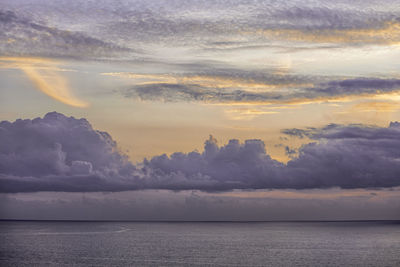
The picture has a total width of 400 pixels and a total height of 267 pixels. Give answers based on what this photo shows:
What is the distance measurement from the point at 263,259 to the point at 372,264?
3570 cm

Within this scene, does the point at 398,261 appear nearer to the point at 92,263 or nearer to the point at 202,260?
the point at 202,260

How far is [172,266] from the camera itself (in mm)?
159375

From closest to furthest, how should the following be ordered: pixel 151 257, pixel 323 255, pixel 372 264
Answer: pixel 372 264 → pixel 151 257 → pixel 323 255

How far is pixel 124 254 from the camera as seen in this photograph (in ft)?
639

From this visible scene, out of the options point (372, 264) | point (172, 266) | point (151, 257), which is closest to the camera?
point (172, 266)

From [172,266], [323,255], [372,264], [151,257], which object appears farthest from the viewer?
[323,255]

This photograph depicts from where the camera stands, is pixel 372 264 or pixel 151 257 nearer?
pixel 372 264

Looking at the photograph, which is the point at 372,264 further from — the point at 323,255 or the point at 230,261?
the point at 230,261

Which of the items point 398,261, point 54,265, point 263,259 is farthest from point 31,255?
point 398,261

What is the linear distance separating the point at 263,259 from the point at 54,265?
6938 cm

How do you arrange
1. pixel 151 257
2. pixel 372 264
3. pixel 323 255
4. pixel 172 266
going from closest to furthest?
pixel 172 266, pixel 372 264, pixel 151 257, pixel 323 255

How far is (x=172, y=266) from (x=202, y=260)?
2103 centimetres

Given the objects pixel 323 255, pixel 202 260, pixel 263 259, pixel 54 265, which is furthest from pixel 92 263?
pixel 323 255

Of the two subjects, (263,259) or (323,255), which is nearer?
(263,259)
